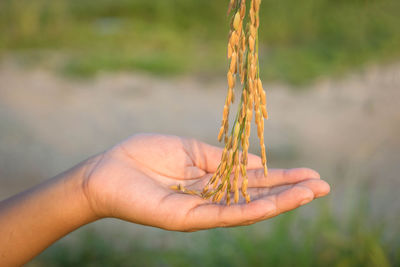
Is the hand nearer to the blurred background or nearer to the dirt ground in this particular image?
the blurred background

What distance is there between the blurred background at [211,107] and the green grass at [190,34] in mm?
20

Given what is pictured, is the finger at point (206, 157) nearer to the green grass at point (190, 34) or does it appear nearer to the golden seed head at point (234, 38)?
the golden seed head at point (234, 38)

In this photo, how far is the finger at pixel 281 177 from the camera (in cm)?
125

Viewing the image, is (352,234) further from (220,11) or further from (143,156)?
(220,11)

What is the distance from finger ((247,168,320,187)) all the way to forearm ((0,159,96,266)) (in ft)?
1.59

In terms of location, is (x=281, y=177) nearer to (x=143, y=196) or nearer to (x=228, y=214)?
(x=228, y=214)

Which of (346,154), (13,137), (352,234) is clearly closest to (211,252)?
(352,234)

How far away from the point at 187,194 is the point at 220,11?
4.86 metres

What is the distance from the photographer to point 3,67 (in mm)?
4746

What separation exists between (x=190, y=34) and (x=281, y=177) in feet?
15.2

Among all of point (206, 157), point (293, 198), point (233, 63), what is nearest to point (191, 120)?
point (206, 157)

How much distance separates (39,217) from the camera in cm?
132

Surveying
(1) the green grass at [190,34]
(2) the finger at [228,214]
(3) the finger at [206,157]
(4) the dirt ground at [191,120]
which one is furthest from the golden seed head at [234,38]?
(1) the green grass at [190,34]

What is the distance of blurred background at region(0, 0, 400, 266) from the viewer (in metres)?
2.14
